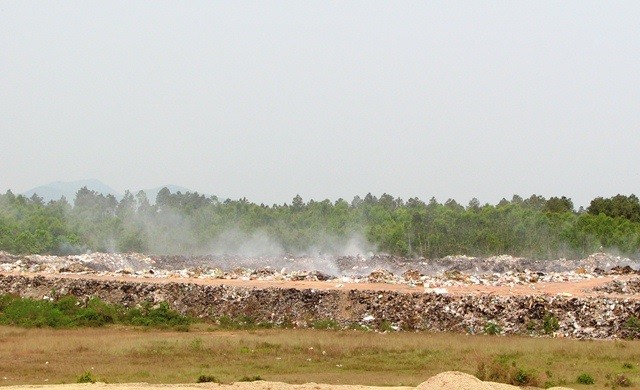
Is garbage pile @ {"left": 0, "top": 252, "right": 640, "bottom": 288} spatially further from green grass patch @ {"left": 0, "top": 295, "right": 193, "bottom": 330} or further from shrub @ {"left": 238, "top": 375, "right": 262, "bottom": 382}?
shrub @ {"left": 238, "top": 375, "right": 262, "bottom": 382}

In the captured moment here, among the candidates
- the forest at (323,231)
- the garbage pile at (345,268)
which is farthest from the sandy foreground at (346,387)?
the forest at (323,231)

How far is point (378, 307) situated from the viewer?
67.5 ft

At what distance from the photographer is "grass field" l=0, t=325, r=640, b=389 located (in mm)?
13953

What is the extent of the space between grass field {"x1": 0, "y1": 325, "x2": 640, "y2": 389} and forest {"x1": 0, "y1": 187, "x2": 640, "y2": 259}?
24803mm

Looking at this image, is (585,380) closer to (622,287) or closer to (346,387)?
(346,387)

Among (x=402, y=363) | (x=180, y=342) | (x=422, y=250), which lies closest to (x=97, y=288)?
(x=180, y=342)

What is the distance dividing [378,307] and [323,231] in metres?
26.2

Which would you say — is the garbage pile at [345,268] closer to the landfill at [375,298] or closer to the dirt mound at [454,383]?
the landfill at [375,298]

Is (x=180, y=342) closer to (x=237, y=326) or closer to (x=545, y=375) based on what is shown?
(x=237, y=326)

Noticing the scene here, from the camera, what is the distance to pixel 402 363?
1570 cm

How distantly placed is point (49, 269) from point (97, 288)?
5453mm

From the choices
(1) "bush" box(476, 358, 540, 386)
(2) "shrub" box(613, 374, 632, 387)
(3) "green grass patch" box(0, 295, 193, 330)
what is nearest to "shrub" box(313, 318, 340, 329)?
(3) "green grass patch" box(0, 295, 193, 330)

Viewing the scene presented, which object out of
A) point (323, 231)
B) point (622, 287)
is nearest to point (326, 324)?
point (622, 287)

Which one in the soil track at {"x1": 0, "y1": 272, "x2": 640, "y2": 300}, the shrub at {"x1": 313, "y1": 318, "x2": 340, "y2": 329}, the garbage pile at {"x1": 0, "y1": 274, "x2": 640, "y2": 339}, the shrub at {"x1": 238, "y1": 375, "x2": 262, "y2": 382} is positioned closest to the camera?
the shrub at {"x1": 238, "y1": 375, "x2": 262, "y2": 382}
